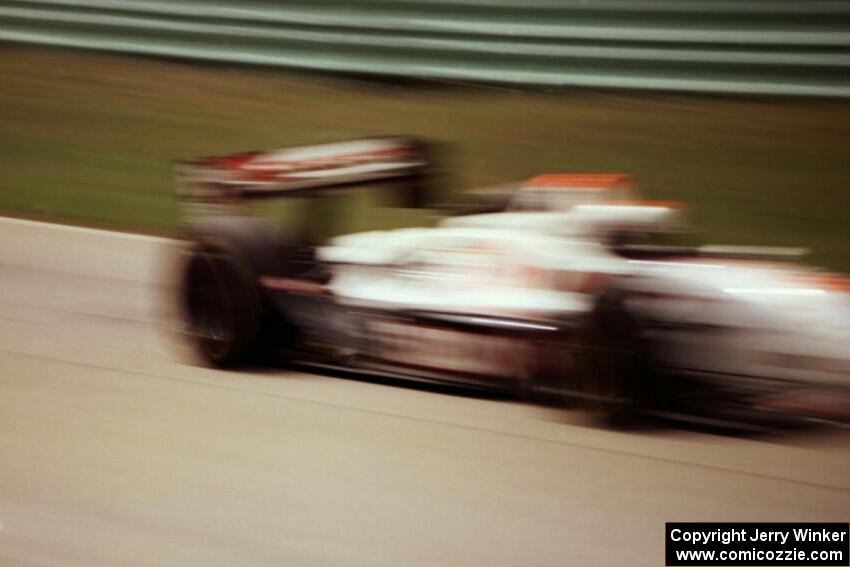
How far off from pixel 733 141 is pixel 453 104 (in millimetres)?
2322

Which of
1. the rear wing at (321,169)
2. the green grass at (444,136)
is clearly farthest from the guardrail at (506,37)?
the rear wing at (321,169)

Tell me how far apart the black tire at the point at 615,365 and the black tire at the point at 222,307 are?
1.50m

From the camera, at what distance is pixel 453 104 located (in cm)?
1095

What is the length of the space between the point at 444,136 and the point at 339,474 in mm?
6110

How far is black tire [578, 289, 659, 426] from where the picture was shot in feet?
15.2

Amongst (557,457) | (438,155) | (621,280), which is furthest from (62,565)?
(438,155)

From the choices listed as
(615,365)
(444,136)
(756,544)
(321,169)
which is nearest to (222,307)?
(321,169)

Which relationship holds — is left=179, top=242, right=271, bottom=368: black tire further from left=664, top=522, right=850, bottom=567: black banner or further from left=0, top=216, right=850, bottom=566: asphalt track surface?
left=664, top=522, right=850, bottom=567: black banner

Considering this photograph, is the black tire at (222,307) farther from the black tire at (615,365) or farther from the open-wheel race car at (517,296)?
the black tire at (615,365)

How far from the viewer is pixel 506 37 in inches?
399

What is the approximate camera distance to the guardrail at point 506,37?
9.34m

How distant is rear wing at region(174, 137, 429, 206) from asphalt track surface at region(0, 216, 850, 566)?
0.77 meters

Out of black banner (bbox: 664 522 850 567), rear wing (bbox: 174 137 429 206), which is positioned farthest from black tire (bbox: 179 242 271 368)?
black banner (bbox: 664 522 850 567)

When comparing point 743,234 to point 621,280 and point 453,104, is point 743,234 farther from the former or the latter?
point 621,280
